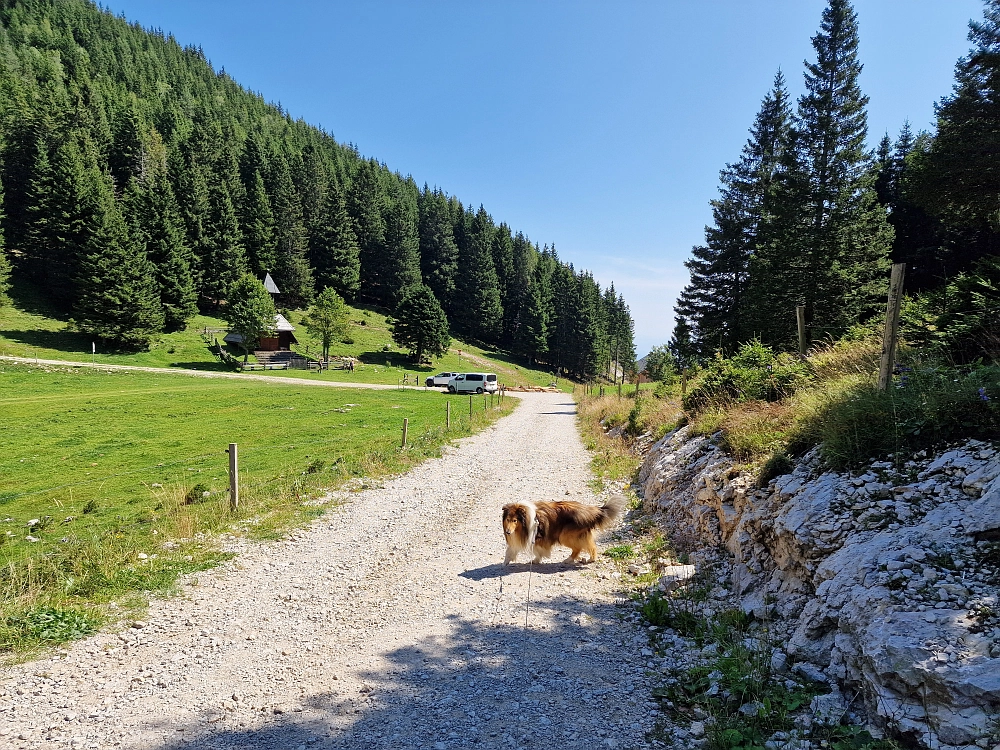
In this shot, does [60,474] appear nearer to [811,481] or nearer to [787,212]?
[811,481]

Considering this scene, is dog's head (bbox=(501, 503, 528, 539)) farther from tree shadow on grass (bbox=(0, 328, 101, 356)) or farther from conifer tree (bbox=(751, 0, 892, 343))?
tree shadow on grass (bbox=(0, 328, 101, 356))

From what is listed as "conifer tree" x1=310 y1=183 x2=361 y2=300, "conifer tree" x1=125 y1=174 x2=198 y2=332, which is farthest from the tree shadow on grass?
"conifer tree" x1=310 y1=183 x2=361 y2=300

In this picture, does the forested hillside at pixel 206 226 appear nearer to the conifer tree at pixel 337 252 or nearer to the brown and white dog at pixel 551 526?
the conifer tree at pixel 337 252

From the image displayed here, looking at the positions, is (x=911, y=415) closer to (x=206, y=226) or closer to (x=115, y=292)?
(x=115, y=292)

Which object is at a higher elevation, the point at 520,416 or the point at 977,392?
the point at 977,392

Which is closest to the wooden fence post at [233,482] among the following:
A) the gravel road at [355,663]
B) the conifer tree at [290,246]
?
the gravel road at [355,663]

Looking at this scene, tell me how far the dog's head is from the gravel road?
63 centimetres

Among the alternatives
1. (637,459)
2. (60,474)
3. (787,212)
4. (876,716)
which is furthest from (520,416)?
(876,716)

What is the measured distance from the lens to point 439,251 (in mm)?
106625

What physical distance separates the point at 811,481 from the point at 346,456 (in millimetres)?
11885

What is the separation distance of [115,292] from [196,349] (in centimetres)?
882

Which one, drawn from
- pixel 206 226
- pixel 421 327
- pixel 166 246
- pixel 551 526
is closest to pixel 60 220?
pixel 166 246

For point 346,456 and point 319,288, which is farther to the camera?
point 319,288

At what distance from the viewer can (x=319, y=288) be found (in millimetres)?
88312
